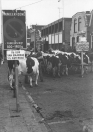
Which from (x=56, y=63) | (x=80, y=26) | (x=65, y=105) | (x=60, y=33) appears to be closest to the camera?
(x=65, y=105)

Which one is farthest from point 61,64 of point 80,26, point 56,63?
point 80,26

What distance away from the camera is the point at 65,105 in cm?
766

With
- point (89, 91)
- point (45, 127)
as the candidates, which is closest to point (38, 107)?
point (45, 127)

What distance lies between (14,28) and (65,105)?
2806 millimetres

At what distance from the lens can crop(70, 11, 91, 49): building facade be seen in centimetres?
2841

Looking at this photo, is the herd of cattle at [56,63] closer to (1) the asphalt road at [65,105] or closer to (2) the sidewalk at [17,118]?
(1) the asphalt road at [65,105]

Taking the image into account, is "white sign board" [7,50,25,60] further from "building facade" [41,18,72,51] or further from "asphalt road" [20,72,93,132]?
"building facade" [41,18,72,51]

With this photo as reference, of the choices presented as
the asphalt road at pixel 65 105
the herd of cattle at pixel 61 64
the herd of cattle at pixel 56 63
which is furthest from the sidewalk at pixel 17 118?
the herd of cattle at pixel 61 64

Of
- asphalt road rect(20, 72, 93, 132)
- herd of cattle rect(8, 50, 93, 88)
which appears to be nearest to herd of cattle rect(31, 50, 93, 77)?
herd of cattle rect(8, 50, 93, 88)

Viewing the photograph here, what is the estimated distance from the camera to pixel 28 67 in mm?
10844

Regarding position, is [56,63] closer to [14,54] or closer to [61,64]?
[61,64]

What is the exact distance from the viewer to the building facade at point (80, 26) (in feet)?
93.2

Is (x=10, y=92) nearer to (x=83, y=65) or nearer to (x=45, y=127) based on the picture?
(x=45, y=127)

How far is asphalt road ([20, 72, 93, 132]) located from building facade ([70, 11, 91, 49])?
58.6 ft
